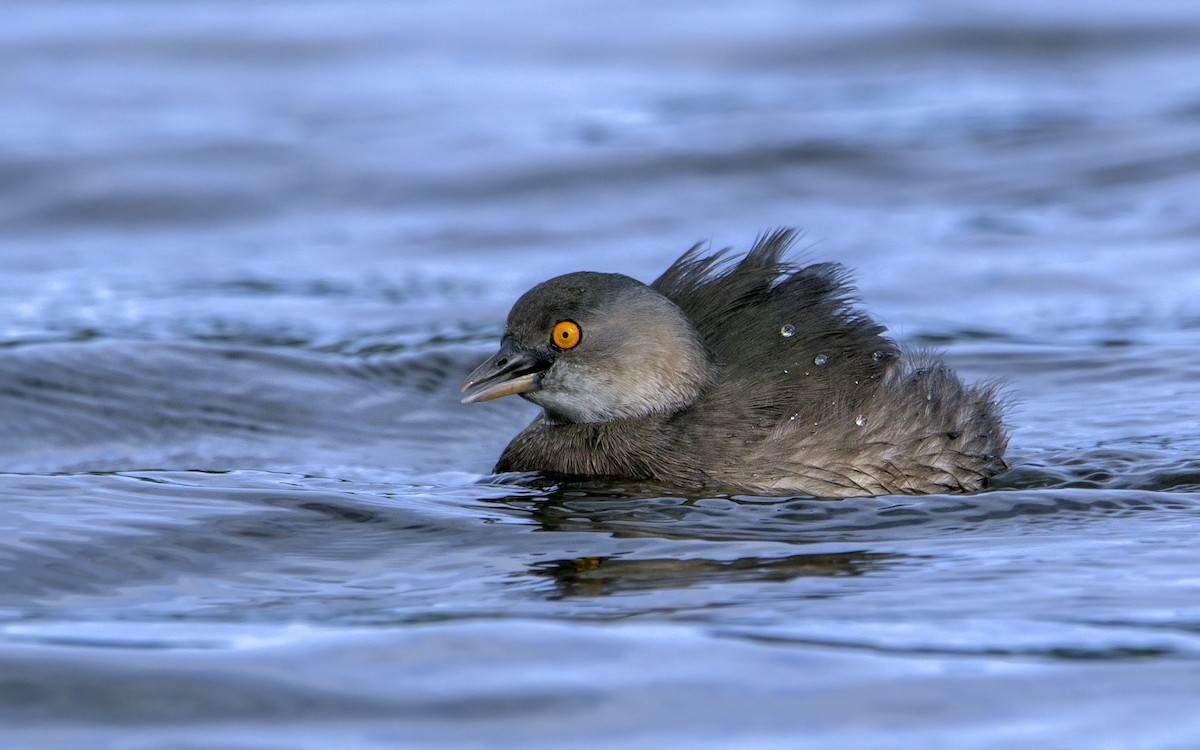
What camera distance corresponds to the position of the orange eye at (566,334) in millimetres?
7293

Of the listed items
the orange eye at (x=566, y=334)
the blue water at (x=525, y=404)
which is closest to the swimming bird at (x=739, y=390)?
the orange eye at (x=566, y=334)

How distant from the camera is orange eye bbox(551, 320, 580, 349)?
23.9 ft

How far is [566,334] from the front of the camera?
730 cm

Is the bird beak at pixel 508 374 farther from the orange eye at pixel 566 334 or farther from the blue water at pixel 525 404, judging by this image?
the blue water at pixel 525 404

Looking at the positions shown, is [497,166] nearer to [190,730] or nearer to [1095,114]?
[1095,114]

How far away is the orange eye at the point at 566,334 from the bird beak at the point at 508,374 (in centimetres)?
10

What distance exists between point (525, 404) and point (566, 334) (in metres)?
2.17

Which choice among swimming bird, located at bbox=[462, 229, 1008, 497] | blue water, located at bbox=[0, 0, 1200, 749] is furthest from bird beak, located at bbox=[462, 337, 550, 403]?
blue water, located at bbox=[0, 0, 1200, 749]

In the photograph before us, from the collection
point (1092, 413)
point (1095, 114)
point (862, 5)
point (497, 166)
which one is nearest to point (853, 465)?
point (1092, 413)

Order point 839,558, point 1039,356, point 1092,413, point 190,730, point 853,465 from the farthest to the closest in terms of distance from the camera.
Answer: point 1039,356, point 1092,413, point 853,465, point 839,558, point 190,730

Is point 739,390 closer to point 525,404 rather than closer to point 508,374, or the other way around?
point 508,374

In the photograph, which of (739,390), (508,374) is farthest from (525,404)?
(739,390)

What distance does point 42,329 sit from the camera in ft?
34.0

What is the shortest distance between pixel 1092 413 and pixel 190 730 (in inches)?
198
